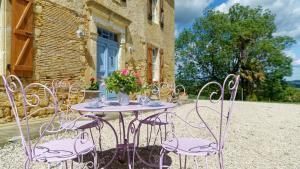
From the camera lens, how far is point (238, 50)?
18750mm

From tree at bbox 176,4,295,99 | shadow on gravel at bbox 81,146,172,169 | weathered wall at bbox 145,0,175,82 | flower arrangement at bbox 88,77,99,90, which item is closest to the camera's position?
shadow on gravel at bbox 81,146,172,169

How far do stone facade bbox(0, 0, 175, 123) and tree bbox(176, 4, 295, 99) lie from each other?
10688mm

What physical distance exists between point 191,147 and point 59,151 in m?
0.94

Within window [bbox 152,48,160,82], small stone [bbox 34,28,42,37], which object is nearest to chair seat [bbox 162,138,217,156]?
small stone [bbox 34,28,42,37]

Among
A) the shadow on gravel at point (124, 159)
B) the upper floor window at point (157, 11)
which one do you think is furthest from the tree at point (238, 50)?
the shadow on gravel at point (124, 159)

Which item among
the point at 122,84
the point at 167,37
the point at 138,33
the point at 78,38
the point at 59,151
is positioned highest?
the point at 167,37

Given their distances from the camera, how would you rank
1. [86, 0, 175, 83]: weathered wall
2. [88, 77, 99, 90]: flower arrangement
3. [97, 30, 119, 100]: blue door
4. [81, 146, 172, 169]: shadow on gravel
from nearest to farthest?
1. [81, 146, 172, 169]: shadow on gravel
2. [88, 77, 99, 90]: flower arrangement
3. [97, 30, 119, 100]: blue door
4. [86, 0, 175, 83]: weathered wall

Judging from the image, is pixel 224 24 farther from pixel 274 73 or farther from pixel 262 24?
pixel 274 73

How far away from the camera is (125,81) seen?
2.41 meters

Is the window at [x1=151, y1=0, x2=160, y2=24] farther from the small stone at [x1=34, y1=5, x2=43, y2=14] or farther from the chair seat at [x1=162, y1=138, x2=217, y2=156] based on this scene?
the chair seat at [x1=162, y1=138, x2=217, y2=156]

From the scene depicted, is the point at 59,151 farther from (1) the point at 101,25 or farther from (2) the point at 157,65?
(2) the point at 157,65

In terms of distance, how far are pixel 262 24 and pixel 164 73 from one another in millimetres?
11010

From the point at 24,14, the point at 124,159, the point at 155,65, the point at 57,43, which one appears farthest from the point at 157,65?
the point at 124,159

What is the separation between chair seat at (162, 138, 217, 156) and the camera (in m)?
1.83
